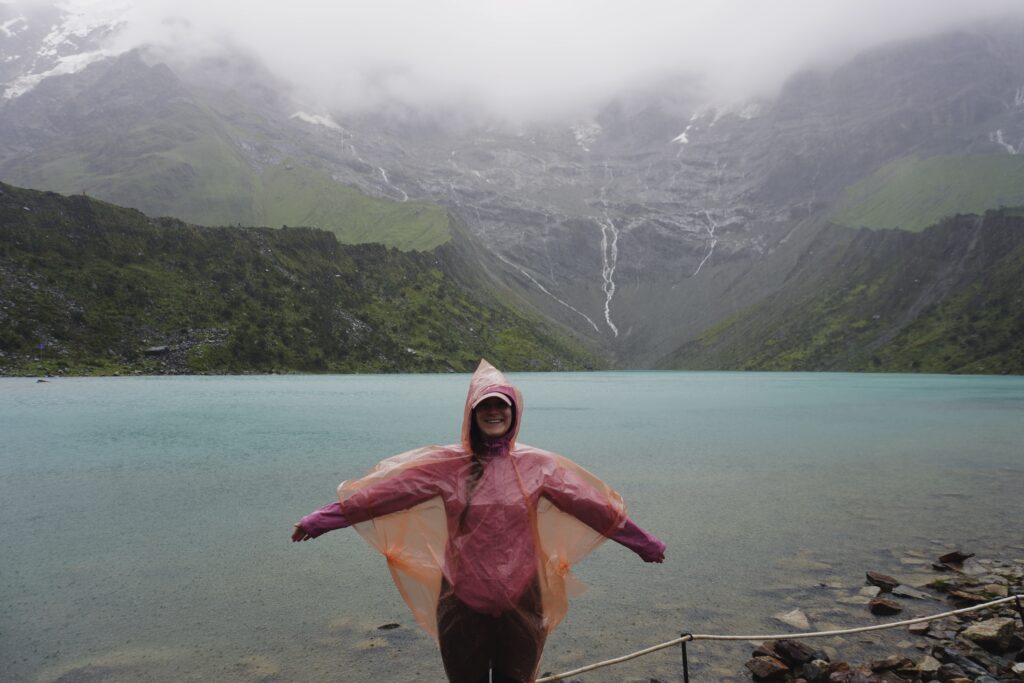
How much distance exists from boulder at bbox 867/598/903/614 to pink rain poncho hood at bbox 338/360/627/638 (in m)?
9.62

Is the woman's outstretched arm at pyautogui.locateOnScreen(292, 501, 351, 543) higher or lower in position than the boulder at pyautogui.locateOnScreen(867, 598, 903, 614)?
higher

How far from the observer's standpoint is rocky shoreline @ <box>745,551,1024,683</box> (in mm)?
9500

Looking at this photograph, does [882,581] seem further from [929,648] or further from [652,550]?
[652,550]

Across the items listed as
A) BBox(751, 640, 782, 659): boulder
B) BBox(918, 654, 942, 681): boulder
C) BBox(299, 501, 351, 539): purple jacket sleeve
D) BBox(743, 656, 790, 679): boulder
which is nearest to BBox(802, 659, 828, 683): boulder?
BBox(743, 656, 790, 679): boulder

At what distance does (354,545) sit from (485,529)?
13543mm

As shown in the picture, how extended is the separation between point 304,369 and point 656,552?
147 m

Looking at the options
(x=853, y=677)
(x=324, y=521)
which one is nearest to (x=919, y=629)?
(x=853, y=677)

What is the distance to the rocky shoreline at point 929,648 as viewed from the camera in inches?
374

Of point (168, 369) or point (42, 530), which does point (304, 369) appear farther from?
point (42, 530)

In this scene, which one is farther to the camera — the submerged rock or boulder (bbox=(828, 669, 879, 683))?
the submerged rock

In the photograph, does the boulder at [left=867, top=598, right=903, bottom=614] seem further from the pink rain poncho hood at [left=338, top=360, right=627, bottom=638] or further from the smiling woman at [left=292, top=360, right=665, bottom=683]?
the pink rain poncho hood at [left=338, top=360, right=627, bottom=638]

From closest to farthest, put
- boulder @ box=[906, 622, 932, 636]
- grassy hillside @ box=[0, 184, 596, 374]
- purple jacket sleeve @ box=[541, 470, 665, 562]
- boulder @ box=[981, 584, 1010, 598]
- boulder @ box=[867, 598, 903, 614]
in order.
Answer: purple jacket sleeve @ box=[541, 470, 665, 562], boulder @ box=[906, 622, 932, 636], boulder @ box=[867, 598, 903, 614], boulder @ box=[981, 584, 1010, 598], grassy hillside @ box=[0, 184, 596, 374]

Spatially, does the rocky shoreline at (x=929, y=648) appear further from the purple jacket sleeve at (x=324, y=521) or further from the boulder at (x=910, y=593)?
the purple jacket sleeve at (x=324, y=521)

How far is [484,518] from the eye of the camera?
526 cm
